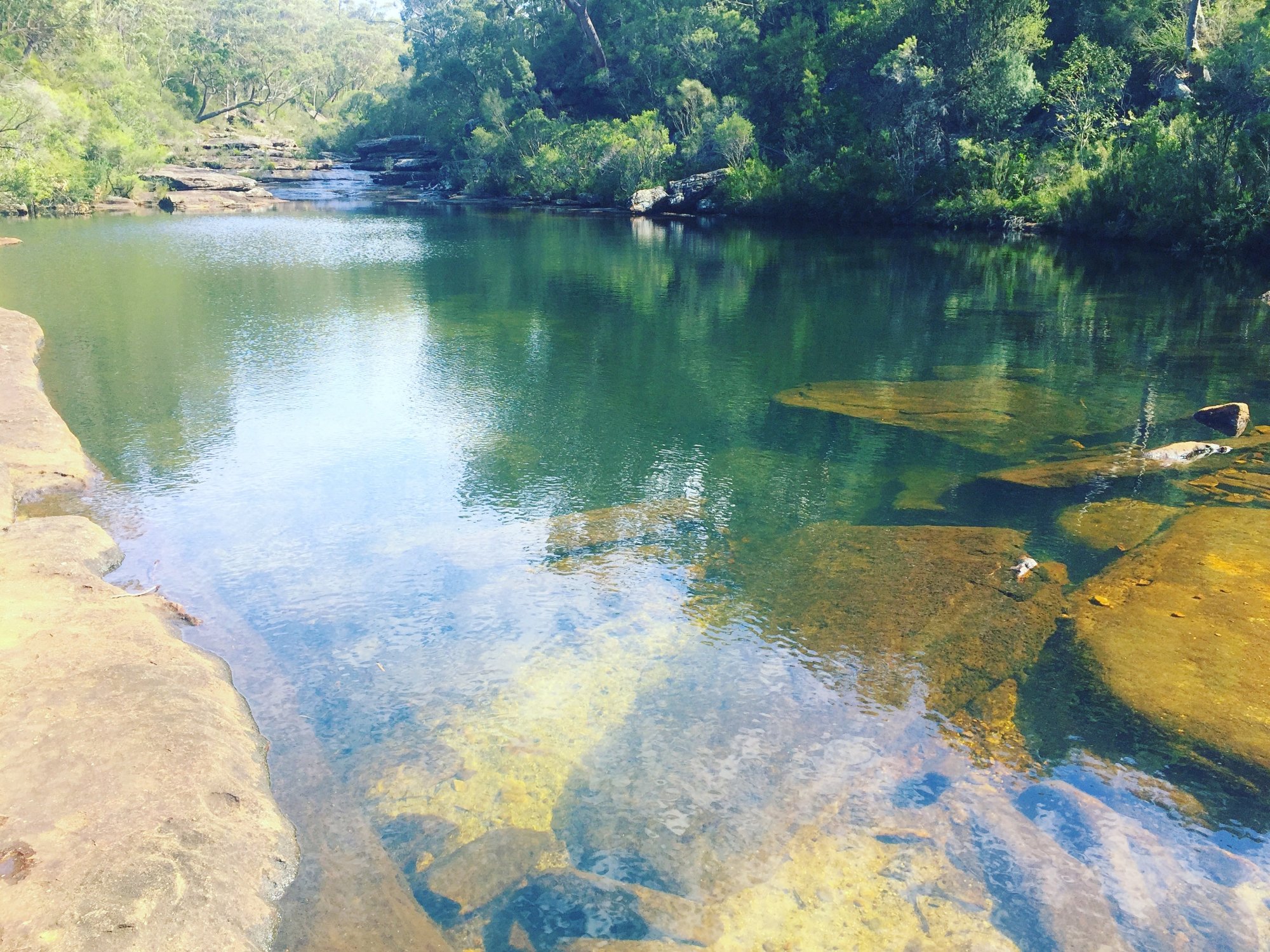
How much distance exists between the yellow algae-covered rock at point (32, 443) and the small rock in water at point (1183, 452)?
16.8 m

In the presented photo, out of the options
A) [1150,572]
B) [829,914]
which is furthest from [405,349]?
[829,914]

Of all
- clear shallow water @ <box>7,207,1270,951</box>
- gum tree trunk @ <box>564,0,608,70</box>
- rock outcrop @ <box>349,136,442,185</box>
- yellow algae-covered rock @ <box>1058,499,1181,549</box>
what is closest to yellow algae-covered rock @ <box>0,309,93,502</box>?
clear shallow water @ <box>7,207,1270,951</box>

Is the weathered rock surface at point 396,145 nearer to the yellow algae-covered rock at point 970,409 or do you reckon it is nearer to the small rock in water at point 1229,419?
the yellow algae-covered rock at point 970,409

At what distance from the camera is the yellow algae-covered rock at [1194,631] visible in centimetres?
→ 809

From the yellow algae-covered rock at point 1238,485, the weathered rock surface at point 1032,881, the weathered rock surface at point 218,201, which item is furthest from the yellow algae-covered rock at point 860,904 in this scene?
the weathered rock surface at point 218,201

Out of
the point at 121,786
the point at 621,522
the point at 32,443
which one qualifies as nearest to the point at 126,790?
the point at 121,786

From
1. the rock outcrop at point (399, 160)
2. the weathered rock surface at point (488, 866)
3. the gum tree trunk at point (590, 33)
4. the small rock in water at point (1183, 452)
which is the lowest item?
the weathered rock surface at point (488, 866)

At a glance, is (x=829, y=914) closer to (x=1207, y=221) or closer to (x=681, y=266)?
(x=681, y=266)

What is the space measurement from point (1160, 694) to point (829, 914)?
437cm

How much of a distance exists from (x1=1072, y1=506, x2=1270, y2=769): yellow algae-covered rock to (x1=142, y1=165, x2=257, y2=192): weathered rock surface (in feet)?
264

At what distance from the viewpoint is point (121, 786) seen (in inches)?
255

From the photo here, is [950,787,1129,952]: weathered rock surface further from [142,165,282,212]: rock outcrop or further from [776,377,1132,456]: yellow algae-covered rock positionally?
[142,165,282,212]: rock outcrop

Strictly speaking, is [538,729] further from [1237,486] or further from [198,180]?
[198,180]

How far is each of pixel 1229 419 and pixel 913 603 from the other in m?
9.90
